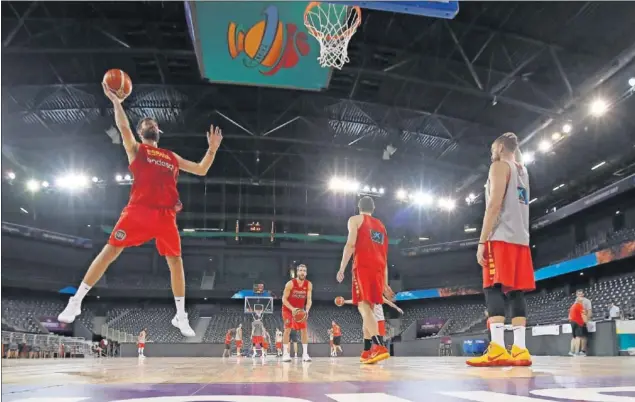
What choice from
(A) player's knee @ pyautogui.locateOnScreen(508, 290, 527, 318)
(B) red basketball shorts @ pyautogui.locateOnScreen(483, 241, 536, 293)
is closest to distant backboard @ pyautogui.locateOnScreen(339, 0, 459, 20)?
(B) red basketball shorts @ pyautogui.locateOnScreen(483, 241, 536, 293)

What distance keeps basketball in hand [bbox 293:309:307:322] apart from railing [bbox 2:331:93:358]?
11.6 metres

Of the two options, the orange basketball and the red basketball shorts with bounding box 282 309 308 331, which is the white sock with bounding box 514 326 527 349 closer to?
the orange basketball

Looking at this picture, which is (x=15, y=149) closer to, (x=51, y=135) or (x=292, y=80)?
(x=51, y=135)

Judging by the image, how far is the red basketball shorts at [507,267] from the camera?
4.43 metres

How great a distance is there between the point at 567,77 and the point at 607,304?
8.70 m

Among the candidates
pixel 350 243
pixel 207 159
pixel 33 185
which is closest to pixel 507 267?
pixel 350 243

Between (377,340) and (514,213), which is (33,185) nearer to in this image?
(377,340)

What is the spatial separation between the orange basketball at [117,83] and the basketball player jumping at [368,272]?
2.75 m

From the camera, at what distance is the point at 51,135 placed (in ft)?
72.3

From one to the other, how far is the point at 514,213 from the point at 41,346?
2012 centimetres

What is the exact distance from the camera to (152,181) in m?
4.73

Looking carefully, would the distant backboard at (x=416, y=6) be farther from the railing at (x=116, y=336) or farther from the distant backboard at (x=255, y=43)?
the railing at (x=116, y=336)

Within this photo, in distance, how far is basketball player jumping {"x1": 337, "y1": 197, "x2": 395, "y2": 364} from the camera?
593 centimetres

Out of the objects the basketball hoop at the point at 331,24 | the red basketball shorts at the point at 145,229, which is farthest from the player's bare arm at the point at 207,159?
the basketball hoop at the point at 331,24
